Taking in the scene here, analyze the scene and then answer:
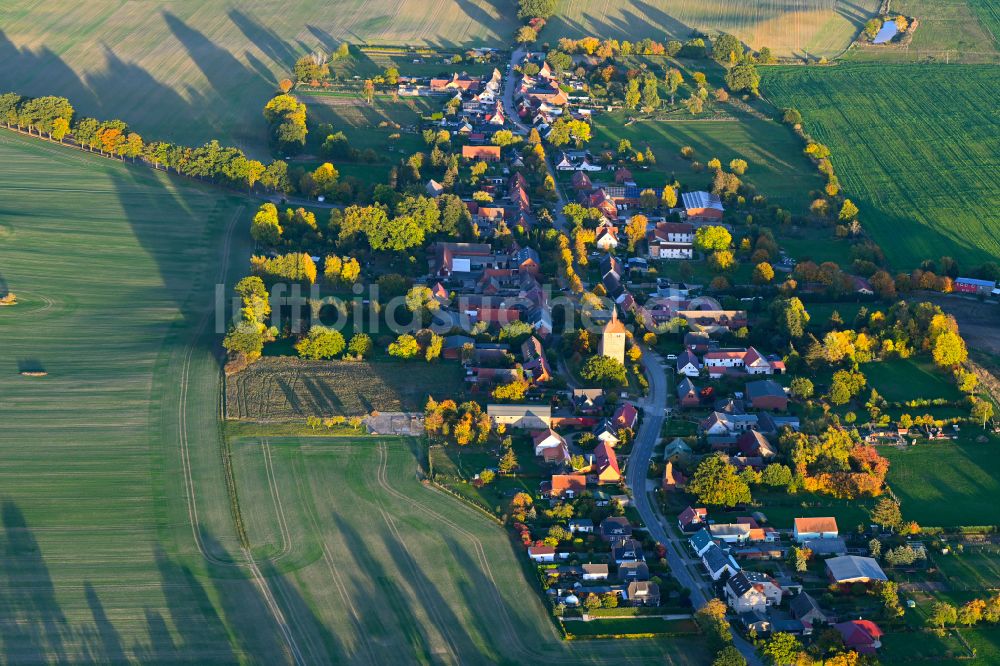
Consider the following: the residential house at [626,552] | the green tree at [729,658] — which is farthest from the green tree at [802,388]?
the green tree at [729,658]

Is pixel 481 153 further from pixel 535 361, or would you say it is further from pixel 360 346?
pixel 535 361

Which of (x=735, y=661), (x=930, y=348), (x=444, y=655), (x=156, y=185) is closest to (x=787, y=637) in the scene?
(x=735, y=661)

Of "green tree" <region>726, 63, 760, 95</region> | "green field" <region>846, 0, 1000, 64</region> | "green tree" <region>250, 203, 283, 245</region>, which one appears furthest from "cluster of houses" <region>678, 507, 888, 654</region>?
"green field" <region>846, 0, 1000, 64</region>

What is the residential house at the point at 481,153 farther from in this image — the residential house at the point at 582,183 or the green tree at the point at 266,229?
the green tree at the point at 266,229

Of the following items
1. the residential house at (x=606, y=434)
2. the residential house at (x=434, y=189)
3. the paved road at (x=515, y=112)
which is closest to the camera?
the residential house at (x=606, y=434)

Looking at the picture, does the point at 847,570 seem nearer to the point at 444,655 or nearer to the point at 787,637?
the point at 787,637

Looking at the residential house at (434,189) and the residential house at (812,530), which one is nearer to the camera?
the residential house at (812,530)

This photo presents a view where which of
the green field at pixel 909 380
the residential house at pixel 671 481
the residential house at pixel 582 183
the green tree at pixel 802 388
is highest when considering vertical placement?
the residential house at pixel 582 183
